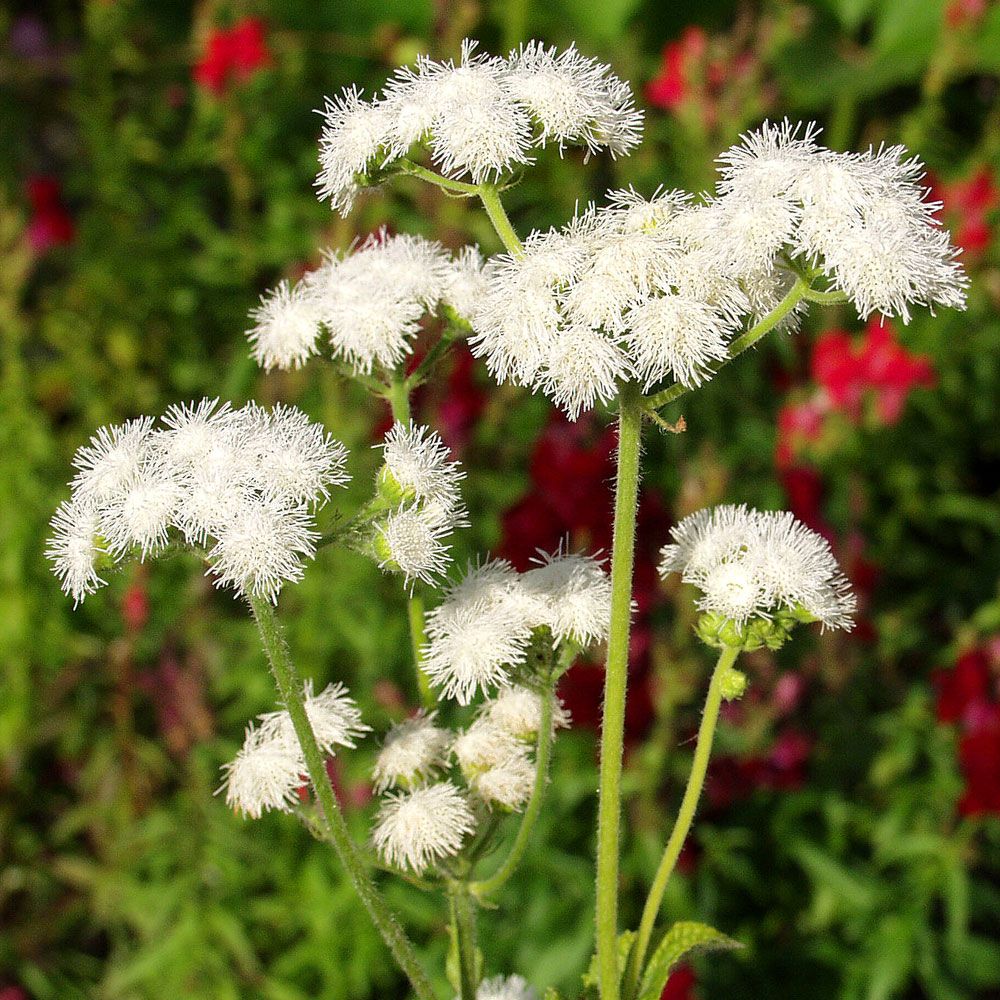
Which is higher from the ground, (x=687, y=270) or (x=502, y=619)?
(x=687, y=270)

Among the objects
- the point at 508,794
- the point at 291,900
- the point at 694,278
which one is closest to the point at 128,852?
the point at 291,900

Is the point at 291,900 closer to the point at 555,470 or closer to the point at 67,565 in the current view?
Answer: the point at 555,470

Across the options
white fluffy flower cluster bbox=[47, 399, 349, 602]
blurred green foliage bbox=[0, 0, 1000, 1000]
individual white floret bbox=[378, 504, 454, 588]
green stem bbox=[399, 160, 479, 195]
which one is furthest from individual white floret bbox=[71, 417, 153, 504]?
blurred green foliage bbox=[0, 0, 1000, 1000]

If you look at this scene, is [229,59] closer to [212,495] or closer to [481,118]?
[481,118]

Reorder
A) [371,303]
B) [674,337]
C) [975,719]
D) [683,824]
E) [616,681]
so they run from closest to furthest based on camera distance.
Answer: [674,337], [616,681], [683,824], [371,303], [975,719]

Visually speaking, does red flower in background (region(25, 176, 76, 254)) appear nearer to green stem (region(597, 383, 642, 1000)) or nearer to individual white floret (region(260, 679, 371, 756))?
individual white floret (region(260, 679, 371, 756))

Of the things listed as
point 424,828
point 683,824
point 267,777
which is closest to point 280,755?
point 267,777

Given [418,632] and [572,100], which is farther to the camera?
[418,632]
